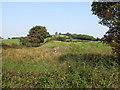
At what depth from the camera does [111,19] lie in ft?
20.5

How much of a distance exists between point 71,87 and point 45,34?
5896cm

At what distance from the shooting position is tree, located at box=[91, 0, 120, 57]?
6.13 m

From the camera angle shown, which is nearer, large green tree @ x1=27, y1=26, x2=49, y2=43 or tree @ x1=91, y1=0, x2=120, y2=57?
tree @ x1=91, y1=0, x2=120, y2=57

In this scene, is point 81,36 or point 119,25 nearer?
point 119,25

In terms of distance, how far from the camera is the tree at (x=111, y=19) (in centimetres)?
613

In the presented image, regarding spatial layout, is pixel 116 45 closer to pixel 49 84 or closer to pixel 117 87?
pixel 117 87

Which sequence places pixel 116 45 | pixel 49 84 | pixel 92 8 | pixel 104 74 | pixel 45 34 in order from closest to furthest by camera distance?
pixel 49 84 → pixel 104 74 → pixel 116 45 → pixel 92 8 → pixel 45 34

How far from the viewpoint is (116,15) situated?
6359mm

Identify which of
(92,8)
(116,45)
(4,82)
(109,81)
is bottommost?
(4,82)

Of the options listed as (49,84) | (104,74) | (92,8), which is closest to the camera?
(49,84)

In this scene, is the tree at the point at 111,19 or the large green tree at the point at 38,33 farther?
the large green tree at the point at 38,33

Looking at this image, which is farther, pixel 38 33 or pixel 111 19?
pixel 38 33

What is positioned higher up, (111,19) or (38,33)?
(111,19)

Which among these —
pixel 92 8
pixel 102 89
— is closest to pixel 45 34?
pixel 92 8
